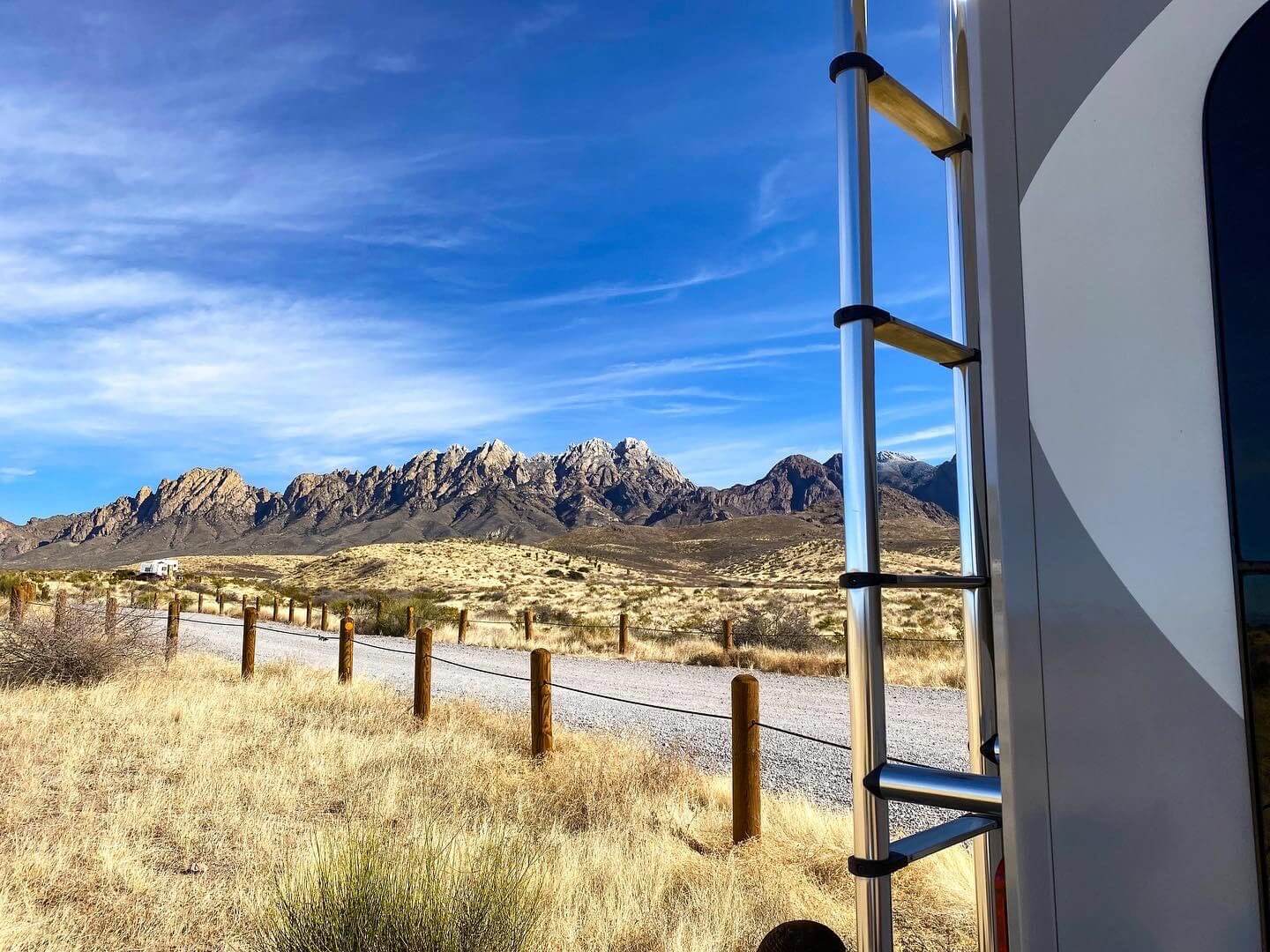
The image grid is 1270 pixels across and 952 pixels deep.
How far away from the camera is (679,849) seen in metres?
5.50

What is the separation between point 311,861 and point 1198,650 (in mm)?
4535

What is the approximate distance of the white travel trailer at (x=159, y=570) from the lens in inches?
2672

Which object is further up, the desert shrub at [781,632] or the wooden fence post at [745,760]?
the wooden fence post at [745,760]

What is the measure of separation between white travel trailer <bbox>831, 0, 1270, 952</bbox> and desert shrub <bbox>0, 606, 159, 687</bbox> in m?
11.9

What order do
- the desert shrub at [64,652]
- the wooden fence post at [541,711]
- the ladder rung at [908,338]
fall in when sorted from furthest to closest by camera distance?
the desert shrub at [64,652], the wooden fence post at [541,711], the ladder rung at [908,338]

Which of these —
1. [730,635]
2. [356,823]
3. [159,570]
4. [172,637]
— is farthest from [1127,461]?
[159,570]

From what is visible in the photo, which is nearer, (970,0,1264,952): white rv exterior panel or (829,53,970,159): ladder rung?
(970,0,1264,952): white rv exterior panel

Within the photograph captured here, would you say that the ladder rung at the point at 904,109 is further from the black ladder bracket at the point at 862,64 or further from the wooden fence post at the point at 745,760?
the wooden fence post at the point at 745,760

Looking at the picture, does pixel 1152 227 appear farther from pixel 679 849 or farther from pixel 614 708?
pixel 614 708

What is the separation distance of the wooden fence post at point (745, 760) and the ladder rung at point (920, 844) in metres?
3.91

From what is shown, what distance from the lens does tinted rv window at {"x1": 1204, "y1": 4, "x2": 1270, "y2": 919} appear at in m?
1.08

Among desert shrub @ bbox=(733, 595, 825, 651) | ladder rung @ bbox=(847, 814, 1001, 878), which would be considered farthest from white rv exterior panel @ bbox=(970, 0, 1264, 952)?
desert shrub @ bbox=(733, 595, 825, 651)

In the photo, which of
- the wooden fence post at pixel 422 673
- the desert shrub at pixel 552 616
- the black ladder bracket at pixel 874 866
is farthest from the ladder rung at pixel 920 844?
the desert shrub at pixel 552 616

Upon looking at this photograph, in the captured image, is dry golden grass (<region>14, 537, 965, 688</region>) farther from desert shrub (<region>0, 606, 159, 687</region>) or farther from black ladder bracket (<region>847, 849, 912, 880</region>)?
desert shrub (<region>0, 606, 159, 687</region>)
